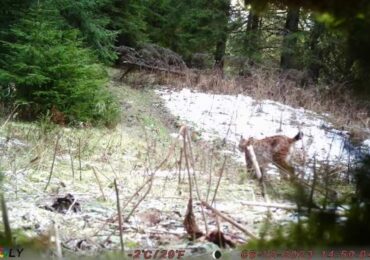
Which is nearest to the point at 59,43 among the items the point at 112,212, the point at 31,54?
the point at 31,54

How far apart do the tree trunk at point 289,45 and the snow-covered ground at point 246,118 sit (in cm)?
326

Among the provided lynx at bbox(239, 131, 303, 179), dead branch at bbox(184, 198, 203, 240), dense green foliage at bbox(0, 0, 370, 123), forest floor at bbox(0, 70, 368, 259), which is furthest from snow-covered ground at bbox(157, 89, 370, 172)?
dead branch at bbox(184, 198, 203, 240)

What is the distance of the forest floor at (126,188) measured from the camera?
2650 millimetres

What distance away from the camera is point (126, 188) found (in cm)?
426

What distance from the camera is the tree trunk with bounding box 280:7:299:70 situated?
1384 centimetres

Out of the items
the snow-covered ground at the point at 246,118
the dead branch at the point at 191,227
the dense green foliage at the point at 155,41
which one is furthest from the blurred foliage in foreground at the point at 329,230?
the snow-covered ground at the point at 246,118

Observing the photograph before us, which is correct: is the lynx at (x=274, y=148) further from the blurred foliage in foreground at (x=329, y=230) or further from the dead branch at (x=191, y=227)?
the blurred foliage in foreground at (x=329, y=230)

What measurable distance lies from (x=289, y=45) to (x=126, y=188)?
35.4 ft

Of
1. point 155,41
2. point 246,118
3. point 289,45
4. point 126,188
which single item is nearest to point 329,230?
point 126,188

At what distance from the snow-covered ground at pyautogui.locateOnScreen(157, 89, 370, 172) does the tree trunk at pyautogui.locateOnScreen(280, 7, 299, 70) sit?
3.26 metres

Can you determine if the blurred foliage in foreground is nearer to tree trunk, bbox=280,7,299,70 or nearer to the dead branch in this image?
the dead branch

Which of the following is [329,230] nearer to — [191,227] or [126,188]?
[191,227]

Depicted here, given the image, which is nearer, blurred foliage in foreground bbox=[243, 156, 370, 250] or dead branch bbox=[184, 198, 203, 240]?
blurred foliage in foreground bbox=[243, 156, 370, 250]
